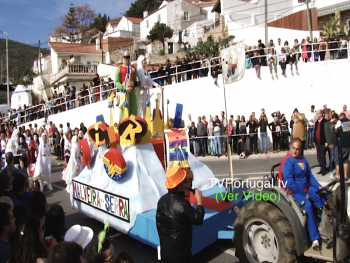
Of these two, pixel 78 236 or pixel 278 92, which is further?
pixel 278 92

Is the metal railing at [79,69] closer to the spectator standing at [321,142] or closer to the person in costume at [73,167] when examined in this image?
the person in costume at [73,167]

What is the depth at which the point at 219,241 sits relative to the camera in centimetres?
525

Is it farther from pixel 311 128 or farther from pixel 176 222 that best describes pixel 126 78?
pixel 311 128

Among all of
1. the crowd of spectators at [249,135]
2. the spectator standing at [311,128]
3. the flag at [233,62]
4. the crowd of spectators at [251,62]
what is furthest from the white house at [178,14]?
the flag at [233,62]

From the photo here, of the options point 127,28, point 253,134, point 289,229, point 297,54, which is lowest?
point 289,229

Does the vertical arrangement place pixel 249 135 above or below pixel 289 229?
above

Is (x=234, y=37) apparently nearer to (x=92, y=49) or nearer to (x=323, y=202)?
(x=92, y=49)

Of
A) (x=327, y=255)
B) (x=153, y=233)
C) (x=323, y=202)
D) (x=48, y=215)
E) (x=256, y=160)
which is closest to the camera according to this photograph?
(x=48, y=215)

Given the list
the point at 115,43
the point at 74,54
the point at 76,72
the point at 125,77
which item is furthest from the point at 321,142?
the point at 115,43

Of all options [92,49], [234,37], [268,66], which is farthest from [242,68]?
[92,49]

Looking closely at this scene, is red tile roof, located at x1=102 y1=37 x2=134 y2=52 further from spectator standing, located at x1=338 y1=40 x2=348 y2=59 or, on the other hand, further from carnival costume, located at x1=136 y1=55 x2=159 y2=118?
carnival costume, located at x1=136 y1=55 x2=159 y2=118

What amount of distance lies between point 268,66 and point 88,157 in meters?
12.0

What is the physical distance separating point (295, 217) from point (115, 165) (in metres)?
2.98

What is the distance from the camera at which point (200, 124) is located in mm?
14578
